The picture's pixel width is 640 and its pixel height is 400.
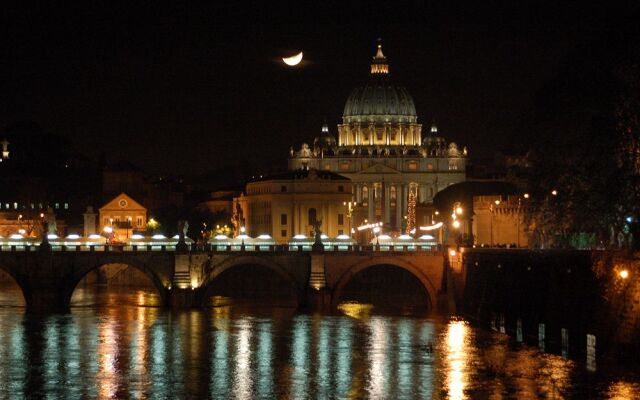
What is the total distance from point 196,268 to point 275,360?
29697mm

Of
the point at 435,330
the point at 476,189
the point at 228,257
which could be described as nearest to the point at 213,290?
the point at 228,257

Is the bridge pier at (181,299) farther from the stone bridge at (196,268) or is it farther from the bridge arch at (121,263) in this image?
the bridge arch at (121,263)

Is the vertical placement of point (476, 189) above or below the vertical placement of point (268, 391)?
above

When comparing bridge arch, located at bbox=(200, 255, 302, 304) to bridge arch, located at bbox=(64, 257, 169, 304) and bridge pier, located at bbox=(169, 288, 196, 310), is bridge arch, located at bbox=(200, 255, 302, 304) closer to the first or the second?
bridge pier, located at bbox=(169, 288, 196, 310)

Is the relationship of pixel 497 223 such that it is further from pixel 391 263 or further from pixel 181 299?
pixel 181 299

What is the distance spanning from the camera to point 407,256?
350ft

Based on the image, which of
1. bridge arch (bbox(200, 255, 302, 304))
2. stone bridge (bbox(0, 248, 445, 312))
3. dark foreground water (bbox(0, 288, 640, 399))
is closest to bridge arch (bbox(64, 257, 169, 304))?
stone bridge (bbox(0, 248, 445, 312))

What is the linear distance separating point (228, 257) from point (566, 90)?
38.5 metres

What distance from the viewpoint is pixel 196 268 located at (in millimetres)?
106562

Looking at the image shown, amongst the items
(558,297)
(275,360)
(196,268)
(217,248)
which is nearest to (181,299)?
(196,268)

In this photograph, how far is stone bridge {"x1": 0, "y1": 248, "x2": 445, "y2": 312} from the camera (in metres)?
105

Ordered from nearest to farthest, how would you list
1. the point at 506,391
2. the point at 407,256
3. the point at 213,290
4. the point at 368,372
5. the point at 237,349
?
the point at 506,391, the point at 368,372, the point at 237,349, the point at 407,256, the point at 213,290

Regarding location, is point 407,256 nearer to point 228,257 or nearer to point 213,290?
point 228,257

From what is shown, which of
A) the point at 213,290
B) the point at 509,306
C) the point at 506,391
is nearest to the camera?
the point at 506,391
